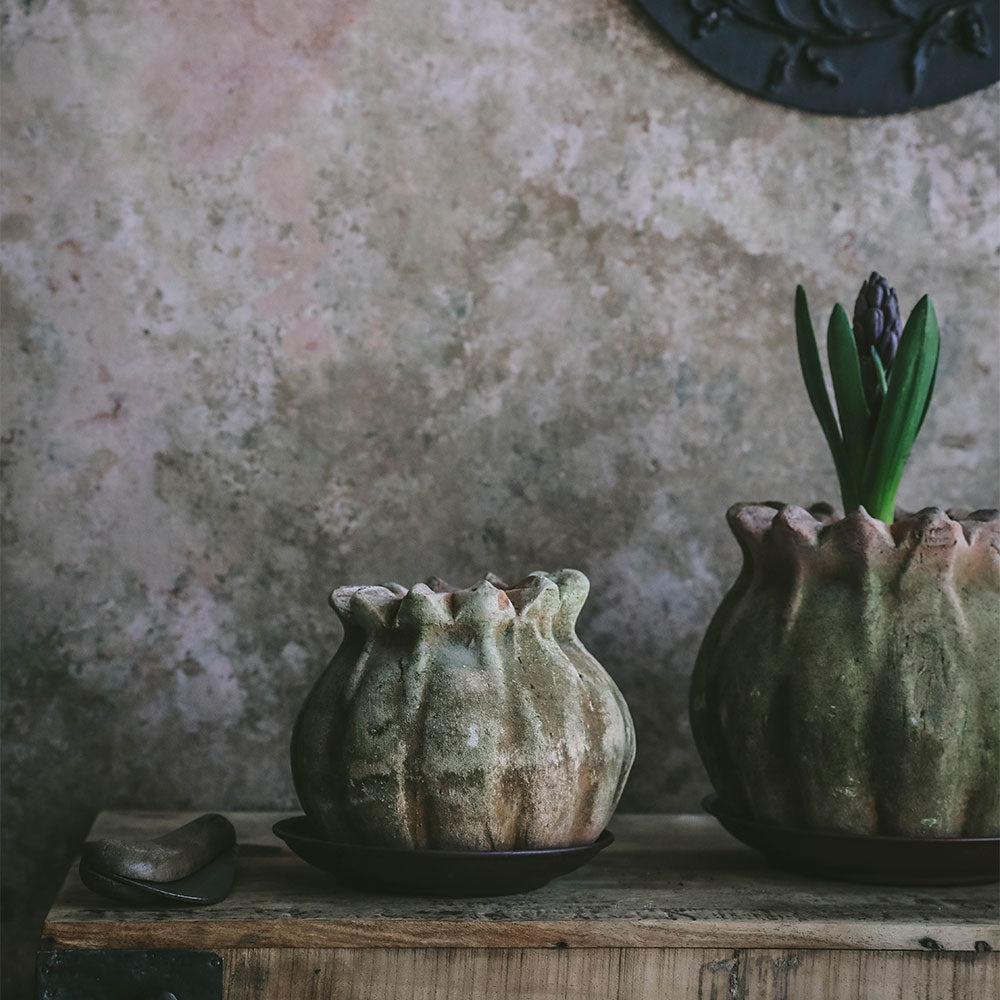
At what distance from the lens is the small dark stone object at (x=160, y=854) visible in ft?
2.93

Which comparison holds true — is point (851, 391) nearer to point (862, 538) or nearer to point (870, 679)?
point (862, 538)

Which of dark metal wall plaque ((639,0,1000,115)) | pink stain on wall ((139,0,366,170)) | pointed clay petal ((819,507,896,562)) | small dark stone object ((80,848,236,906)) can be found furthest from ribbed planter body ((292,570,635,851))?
dark metal wall plaque ((639,0,1000,115))

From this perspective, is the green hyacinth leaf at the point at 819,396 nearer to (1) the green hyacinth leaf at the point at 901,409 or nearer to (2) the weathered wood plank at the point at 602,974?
(1) the green hyacinth leaf at the point at 901,409

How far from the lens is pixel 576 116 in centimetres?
139

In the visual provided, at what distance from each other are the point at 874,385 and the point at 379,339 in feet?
1.83

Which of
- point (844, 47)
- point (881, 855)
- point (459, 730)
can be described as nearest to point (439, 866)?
point (459, 730)

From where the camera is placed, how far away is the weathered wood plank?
0.87 metres

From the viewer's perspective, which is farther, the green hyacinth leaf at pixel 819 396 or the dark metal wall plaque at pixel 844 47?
the dark metal wall plaque at pixel 844 47

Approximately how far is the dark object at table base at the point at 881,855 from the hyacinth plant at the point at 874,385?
308mm

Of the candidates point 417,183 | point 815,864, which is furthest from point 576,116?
point 815,864

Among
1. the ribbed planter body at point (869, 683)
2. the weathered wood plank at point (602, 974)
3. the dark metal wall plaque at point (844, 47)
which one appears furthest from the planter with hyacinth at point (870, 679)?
the dark metal wall plaque at point (844, 47)

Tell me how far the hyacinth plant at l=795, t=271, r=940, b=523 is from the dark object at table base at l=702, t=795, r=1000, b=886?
0.31 metres

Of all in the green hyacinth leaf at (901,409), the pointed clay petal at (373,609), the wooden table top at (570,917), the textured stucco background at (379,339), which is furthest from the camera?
the textured stucco background at (379,339)

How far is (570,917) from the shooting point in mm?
896
